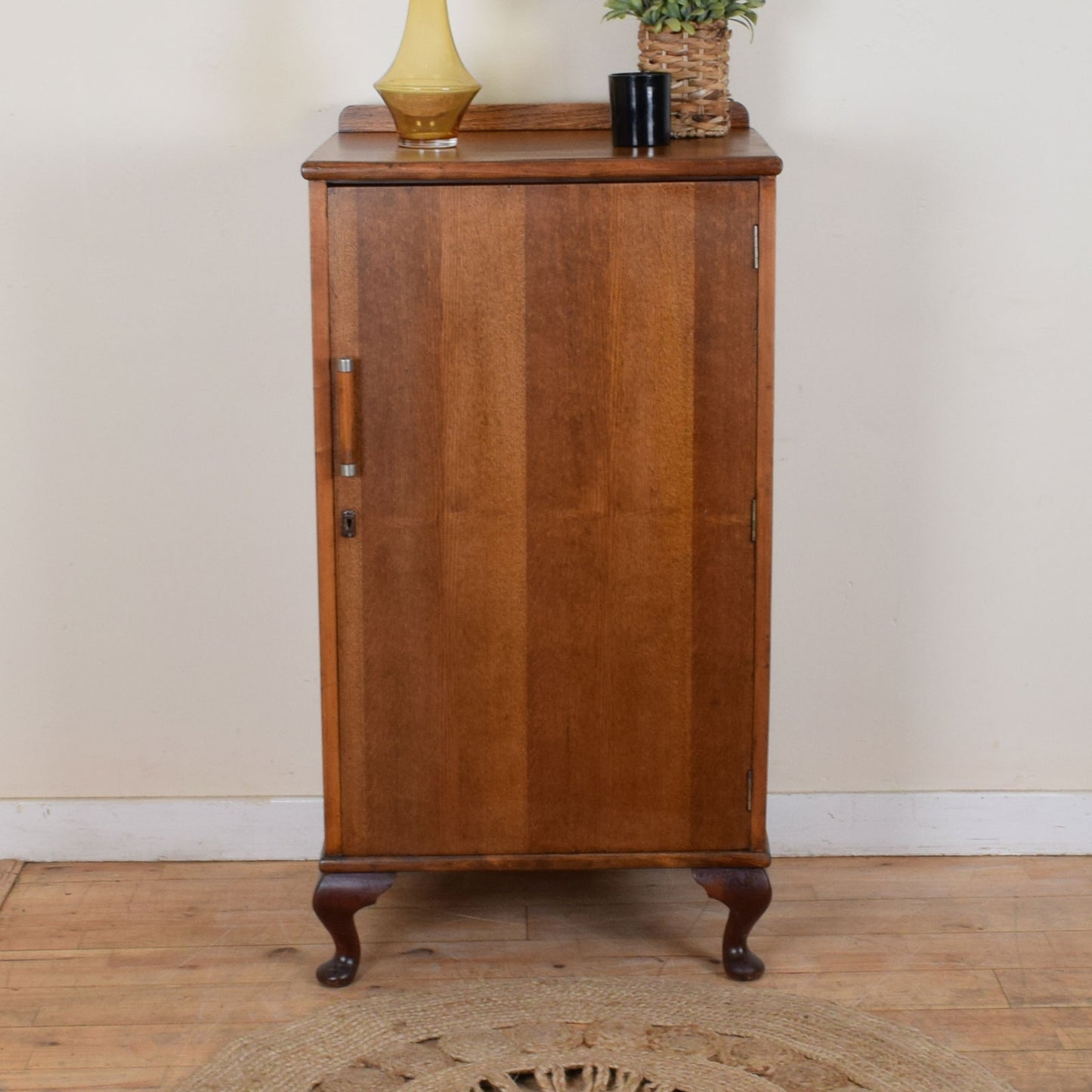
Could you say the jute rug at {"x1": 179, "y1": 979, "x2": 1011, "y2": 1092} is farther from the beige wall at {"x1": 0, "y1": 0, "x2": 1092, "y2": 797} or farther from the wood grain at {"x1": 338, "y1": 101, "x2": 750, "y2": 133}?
the wood grain at {"x1": 338, "y1": 101, "x2": 750, "y2": 133}

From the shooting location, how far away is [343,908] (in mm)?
2098

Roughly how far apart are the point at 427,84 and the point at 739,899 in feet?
3.97

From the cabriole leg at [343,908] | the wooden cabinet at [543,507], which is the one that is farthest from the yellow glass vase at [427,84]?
the cabriole leg at [343,908]

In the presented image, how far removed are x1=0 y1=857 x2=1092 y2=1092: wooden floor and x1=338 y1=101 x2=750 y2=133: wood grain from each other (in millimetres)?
1216

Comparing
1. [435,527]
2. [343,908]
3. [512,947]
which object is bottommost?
[512,947]

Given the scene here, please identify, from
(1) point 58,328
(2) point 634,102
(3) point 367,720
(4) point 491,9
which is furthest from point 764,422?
(1) point 58,328

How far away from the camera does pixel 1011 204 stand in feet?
7.68

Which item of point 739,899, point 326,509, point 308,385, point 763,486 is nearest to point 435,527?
→ point 326,509

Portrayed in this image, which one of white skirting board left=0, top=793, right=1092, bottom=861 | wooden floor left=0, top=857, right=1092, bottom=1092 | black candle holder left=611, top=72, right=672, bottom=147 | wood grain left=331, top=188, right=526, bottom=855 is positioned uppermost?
black candle holder left=611, top=72, right=672, bottom=147

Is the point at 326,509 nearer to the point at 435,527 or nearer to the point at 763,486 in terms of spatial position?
the point at 435,527

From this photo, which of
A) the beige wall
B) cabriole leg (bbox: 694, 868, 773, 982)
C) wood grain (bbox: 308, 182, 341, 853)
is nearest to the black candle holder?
the beige wall

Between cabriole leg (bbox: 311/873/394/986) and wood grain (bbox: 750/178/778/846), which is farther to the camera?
cabriole leg (bbox: 311/873/394/986)

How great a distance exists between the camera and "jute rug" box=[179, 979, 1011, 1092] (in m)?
1.91

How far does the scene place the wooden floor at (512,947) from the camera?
6.59ft
